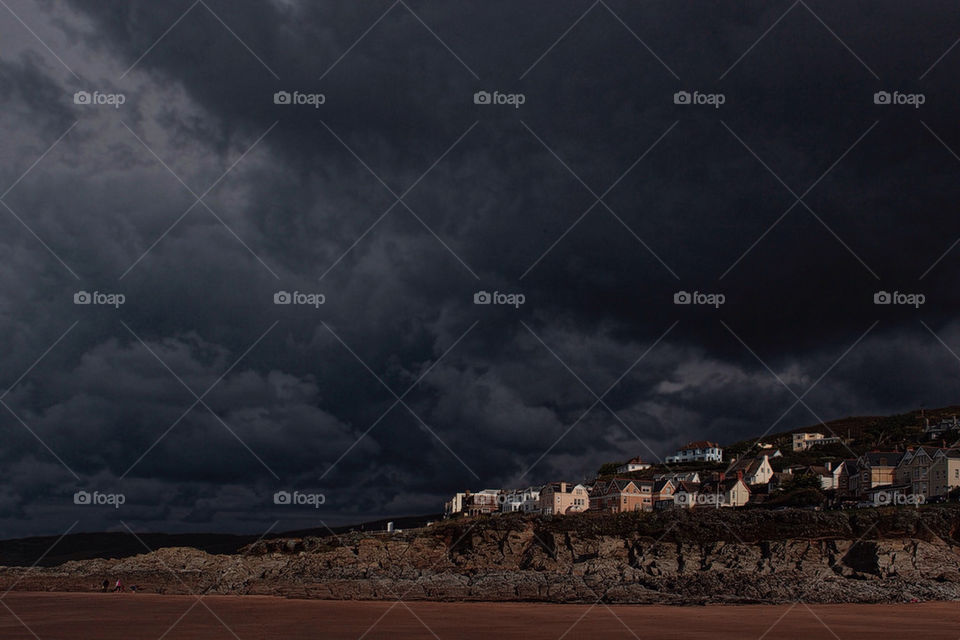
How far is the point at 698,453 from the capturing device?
433 ft

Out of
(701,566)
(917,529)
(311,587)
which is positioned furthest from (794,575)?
(311,587)

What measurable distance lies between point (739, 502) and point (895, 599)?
46.8m

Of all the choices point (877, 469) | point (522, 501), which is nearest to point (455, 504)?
point (522, 501)

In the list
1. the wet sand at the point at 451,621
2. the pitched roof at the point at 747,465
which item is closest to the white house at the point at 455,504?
the pitched roof at the point at 747,465

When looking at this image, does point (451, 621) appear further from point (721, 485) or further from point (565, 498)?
point (565, 498)

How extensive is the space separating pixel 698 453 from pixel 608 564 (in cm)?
8957

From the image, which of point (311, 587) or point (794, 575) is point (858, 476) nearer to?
point (794, 575)

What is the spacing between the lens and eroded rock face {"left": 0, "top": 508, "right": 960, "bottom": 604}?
38.1 meters

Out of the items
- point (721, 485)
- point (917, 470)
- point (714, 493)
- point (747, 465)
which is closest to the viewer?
point (917, 470)

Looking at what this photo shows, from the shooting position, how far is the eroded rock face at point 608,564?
3809 centimetres

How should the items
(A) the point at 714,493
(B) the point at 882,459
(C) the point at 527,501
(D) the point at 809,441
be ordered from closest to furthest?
1. (B) the point at 882,459
2. (A) the point at 714,493
3. (C) the point at 527,501
4. (D) the point at 809,441

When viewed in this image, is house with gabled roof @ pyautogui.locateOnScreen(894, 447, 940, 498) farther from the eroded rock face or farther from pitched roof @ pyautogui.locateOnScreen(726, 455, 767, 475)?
the eroded rock face

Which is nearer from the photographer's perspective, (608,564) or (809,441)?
(608,564)

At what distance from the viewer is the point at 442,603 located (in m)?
35.2
